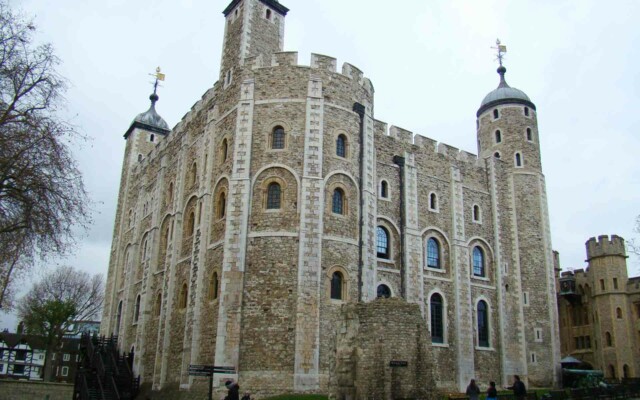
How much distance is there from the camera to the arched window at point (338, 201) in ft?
75.1

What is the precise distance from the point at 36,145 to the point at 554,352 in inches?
1079

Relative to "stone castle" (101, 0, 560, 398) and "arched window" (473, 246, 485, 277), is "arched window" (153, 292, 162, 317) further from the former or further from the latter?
"arched window" (473, 246, 485, 277)

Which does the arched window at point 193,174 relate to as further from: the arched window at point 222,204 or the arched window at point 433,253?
the arched window at point 433,253

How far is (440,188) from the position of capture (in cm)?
3030

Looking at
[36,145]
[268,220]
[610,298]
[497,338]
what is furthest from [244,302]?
[610,298]

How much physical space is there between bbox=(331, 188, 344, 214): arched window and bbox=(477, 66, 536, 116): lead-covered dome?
56.1ft

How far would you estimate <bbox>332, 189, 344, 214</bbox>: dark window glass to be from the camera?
22.9m

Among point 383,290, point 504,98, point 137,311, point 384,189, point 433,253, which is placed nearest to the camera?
point 383,290

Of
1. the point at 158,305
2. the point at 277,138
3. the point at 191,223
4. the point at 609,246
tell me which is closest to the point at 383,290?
the point at 277,138

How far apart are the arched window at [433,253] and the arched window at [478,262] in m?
2.73

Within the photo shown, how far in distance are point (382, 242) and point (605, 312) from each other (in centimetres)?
2139

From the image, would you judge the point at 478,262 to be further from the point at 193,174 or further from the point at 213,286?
the point at 193,174

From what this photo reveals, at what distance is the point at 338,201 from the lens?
23078mm

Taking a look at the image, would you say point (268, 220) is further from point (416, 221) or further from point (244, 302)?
point (416, 221)
